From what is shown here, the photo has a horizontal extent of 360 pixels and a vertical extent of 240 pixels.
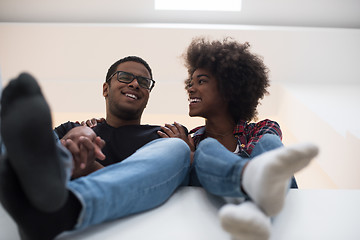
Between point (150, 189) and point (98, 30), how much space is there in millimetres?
3144

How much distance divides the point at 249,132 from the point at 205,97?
274mm

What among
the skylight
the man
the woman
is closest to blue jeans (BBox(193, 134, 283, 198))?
the woman

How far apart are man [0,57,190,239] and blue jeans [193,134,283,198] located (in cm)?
10

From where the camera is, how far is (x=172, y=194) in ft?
4.58

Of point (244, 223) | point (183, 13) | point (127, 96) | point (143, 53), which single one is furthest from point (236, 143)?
point (183, 13)

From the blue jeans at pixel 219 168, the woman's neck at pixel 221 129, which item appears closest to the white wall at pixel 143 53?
the woman's neck at pixel 221 129

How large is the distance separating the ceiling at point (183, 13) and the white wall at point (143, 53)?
357 mm

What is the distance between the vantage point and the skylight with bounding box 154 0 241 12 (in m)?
4.58

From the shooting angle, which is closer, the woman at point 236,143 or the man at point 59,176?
the man at point 59,176

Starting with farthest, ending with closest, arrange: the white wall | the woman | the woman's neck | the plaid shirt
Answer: the white wall < the woman's neck < the plaid shirt < the woman

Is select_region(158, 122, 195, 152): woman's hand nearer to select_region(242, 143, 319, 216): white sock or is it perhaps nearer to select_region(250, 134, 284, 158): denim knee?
select_region(250, 134, 284, 158): denim knee

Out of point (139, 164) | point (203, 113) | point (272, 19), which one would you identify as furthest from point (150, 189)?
point (272, 19)

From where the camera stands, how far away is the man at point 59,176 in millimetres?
887

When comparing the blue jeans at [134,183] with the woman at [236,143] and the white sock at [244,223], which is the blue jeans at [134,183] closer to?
the woman at [236,143]
